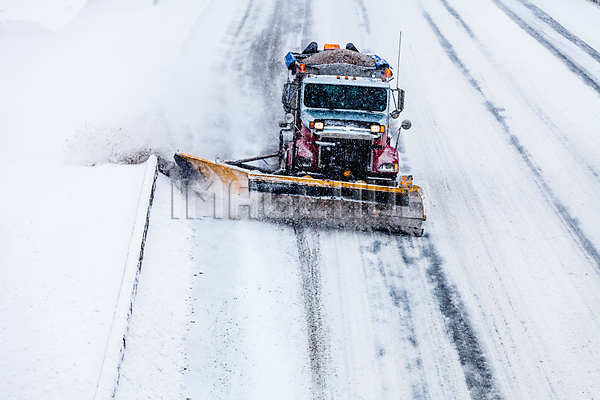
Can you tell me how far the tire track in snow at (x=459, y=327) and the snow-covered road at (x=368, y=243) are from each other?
0.08ft

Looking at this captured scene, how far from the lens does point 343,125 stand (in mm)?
8773

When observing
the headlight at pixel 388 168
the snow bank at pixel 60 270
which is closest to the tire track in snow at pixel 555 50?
the headlight at pixel 388 168

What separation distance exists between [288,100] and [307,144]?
1.09 m

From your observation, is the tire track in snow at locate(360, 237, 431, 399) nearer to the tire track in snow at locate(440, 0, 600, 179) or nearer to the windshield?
the windshield

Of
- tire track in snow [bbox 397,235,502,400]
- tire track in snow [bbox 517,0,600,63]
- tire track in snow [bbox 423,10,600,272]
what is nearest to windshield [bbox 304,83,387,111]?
tire track in snow [bbox 397,235,502,400]

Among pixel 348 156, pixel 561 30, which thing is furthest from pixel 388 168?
pixel 561 30

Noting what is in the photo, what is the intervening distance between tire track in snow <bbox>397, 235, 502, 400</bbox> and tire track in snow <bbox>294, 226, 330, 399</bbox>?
4.63ft

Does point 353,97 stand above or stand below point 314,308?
above

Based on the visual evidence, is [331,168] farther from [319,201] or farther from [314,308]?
[314,308]

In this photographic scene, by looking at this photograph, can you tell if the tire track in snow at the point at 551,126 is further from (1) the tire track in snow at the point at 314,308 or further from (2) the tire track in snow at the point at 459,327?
(1) the tire track in snow at the point at 314,308

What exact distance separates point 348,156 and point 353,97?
42.4 inches

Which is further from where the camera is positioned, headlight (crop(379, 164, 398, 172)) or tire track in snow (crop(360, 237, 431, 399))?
headlight (crop(379, 164, 398, 172))

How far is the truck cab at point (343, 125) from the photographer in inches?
343

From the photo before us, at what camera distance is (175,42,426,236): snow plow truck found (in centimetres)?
816
